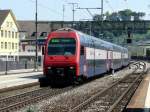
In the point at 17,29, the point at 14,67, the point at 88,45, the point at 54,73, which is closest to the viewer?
the point at 54,73

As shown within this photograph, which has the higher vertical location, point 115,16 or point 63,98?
point 115,16

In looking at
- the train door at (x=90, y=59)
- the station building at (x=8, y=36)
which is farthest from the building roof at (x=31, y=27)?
the train door at (x=90, y=59)

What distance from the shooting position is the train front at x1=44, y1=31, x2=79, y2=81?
30328mm

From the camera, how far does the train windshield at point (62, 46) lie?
30.8 m

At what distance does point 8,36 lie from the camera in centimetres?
10488

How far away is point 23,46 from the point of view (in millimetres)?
130750

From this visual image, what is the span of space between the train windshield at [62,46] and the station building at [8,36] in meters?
67.8

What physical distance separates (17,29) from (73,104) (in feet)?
304

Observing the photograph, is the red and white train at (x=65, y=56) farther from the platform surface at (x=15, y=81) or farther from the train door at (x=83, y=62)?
the platform surface at (x=15, y=81)

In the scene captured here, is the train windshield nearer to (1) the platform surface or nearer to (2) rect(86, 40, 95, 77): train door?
(1) the platform surface

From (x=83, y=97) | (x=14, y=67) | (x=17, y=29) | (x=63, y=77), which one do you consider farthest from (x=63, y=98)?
(x=17, y=29)

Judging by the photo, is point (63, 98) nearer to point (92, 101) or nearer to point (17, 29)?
point (92, 101)

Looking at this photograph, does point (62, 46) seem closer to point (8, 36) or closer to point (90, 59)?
point (90, 59)

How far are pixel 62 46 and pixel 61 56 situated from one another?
0.64 m
